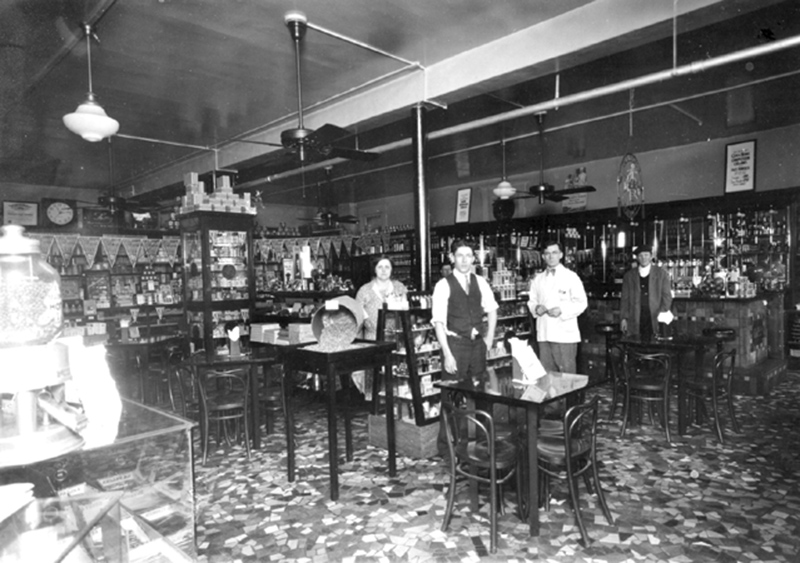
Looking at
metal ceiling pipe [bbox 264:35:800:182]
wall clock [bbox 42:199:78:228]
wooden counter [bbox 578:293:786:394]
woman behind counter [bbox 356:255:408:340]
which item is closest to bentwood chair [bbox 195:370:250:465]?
woman behind counter [bbox 356:255:408:340]

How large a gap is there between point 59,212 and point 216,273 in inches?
229

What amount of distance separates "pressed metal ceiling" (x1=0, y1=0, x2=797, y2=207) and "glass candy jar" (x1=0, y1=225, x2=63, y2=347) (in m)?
3.91

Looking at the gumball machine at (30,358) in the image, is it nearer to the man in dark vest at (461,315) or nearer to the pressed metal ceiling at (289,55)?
the man in dark vest at (461,315)

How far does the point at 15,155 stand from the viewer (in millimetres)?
9492

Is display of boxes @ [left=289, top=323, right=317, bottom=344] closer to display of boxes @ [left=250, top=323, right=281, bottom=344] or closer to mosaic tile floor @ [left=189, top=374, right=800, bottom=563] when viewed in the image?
display of boxes @ [left=250, top=323, right=281, bottom=344]

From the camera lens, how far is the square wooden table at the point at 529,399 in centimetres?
320

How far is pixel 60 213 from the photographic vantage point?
11758mm

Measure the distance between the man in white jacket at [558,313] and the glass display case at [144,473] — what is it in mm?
4629

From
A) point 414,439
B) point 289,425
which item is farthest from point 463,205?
point 289,425

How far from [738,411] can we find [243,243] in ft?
24.2

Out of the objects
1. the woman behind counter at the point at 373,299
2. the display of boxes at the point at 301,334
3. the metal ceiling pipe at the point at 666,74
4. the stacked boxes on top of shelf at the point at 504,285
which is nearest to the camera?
the metal ceiling pipe at the point at 666,74

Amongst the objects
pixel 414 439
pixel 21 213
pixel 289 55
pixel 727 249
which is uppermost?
pixel 289 55

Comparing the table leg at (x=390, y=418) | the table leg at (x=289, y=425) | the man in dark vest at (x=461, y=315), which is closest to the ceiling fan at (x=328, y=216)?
the man in dark vest at (x=461, y=315)

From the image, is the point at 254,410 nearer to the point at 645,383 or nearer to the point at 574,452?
the point at 574,452
